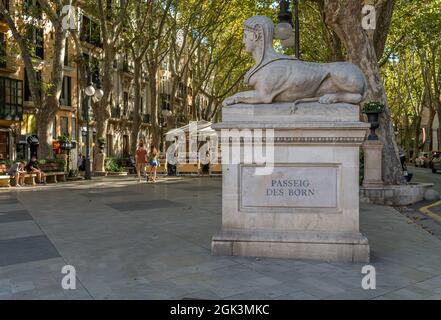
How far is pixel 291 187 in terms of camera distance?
5402 mm

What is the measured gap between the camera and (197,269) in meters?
4.85

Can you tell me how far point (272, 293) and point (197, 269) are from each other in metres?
1.08

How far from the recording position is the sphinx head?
5566 millimetres

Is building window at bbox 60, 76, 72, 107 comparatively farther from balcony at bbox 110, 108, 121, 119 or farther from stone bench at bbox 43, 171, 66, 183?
stone bench at bbox 43, 171, 66, 183

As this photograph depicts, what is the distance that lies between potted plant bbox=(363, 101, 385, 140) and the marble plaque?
795 cm

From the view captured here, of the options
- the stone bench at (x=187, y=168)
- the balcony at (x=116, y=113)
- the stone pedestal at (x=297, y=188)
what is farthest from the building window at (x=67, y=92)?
the stone pedestal at (x=297, y=188)

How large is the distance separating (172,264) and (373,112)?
9464 mm

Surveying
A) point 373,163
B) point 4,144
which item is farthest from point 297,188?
point 4,144

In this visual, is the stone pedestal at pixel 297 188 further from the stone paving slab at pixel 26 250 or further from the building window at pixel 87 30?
the building window at pixel 87 30

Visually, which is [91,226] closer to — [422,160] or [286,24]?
[286,24]

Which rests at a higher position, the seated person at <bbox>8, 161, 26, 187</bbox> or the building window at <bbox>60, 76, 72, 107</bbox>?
the building window at <bbox>60, 76, 72, 107</bbox>

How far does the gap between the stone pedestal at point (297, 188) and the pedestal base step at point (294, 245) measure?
0.04 ft

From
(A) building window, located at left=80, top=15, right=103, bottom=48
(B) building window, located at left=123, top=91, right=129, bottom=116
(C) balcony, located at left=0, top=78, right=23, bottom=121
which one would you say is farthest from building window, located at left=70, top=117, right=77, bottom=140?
(B) building window, located at left=123, top=91, right=129, bottom=116
